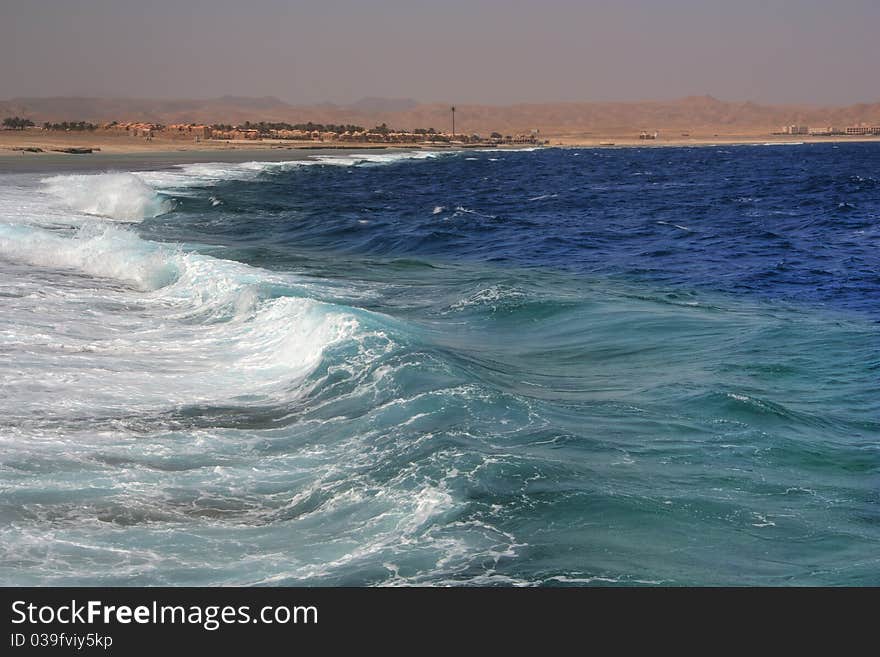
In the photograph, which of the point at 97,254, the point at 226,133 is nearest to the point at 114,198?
the point at 97,254

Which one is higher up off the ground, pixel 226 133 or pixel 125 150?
pixel 226 133

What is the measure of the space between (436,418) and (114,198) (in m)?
33.9

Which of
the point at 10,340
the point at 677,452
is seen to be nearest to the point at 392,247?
the point at 10,340

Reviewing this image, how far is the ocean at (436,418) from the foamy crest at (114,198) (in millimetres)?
12626

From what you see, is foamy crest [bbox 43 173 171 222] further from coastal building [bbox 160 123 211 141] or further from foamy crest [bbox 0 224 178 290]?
coastal building [bbox 160 123 211 141]

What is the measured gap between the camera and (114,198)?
42281 millimetres

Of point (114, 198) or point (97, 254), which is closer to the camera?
point (97, 254)

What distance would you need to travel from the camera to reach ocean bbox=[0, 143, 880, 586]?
8.33m

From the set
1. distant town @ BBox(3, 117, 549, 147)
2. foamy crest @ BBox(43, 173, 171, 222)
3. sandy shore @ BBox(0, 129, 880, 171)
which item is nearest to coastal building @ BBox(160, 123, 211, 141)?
distant town @ BBox(3, 117, 549, 147)

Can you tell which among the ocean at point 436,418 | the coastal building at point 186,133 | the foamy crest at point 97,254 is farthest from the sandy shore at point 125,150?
the ocean at point 436,418

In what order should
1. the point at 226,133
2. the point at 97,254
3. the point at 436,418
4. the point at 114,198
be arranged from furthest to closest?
1. the point at 226,133
2. the point at 114,198
3. the point at 97,254
4. the point at 436,418

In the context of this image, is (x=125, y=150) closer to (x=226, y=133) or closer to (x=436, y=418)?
(x=226, y=133)
